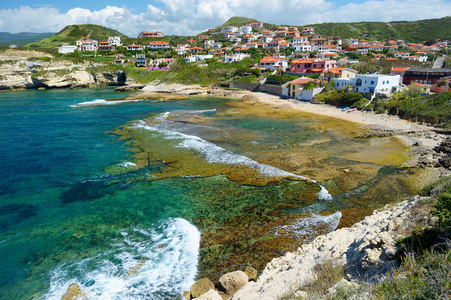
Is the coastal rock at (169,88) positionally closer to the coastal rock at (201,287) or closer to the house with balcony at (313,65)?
the house with balcony at (313,65)

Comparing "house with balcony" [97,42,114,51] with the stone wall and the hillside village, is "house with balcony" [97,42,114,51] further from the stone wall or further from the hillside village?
the stone wall

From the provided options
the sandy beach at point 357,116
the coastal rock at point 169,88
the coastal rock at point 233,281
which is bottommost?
the sandy beach at point 357,116

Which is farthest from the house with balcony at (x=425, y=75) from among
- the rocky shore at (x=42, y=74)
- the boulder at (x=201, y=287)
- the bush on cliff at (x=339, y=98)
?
the rocky shore at (x=42, y=74)

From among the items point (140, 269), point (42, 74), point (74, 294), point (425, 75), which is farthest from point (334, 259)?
point (42, 74)

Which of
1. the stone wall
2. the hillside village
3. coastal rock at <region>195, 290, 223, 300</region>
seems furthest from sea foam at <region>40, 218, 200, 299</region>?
the stone wall

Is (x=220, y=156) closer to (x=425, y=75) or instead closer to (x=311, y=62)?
(x=425, y=75)
